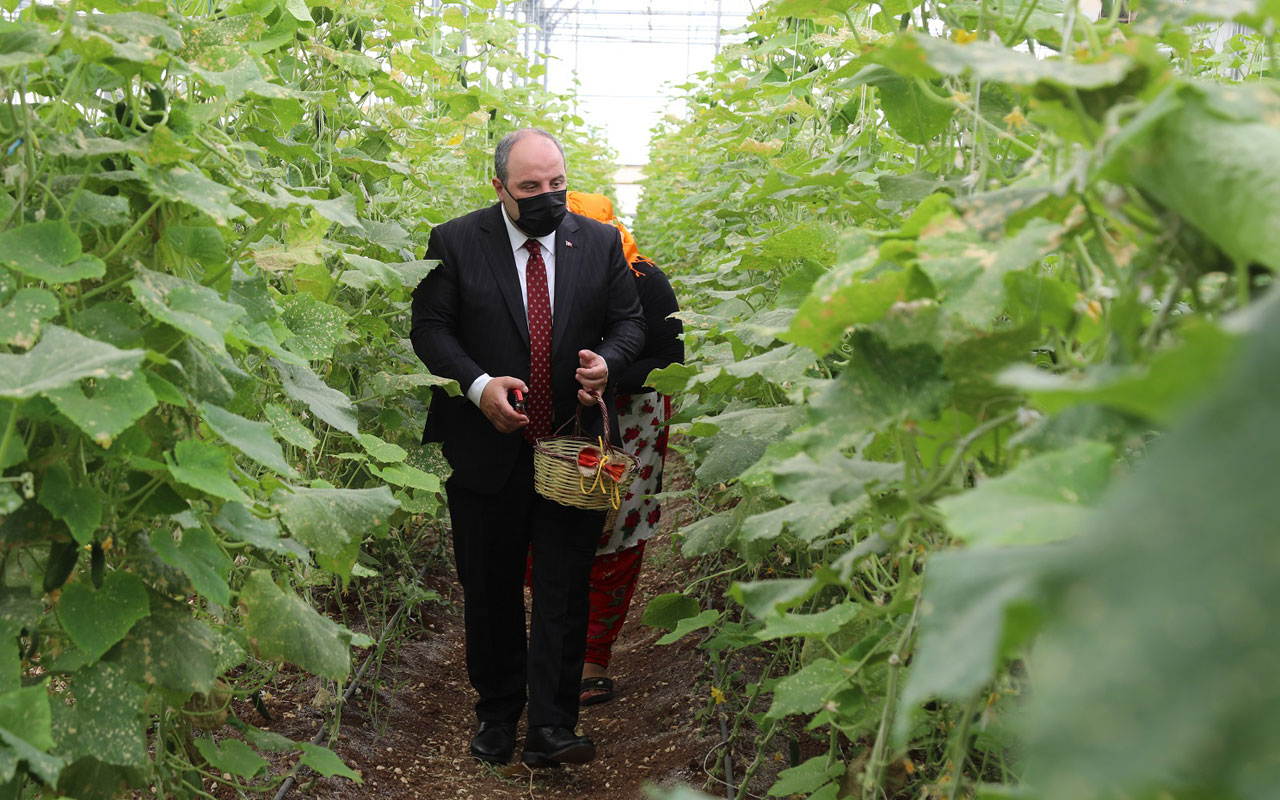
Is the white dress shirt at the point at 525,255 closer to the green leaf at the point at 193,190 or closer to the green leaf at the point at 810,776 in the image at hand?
the green leaf at the point at 810,776

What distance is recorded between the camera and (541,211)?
3.42m

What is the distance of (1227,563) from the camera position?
16.8 inches

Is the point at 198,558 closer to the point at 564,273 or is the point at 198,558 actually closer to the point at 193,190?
the point at 193,190

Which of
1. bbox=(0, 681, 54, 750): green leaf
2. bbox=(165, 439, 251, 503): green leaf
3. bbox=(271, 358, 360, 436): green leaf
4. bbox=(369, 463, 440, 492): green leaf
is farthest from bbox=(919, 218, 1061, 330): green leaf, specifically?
bbox=(369, 463, 440, 492): green leaf

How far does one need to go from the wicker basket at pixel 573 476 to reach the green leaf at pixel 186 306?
1.67 metres

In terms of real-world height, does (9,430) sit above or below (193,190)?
below

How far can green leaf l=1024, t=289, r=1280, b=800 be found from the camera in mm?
417

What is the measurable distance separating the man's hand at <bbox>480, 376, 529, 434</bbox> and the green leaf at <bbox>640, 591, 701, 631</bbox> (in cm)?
62

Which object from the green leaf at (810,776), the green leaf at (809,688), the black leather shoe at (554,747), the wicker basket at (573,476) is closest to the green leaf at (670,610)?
the wicker basket at (573,476)

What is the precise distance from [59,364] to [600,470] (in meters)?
2.03

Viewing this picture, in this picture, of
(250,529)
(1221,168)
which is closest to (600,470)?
(250,529)

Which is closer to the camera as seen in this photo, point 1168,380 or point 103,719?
point 1168,380

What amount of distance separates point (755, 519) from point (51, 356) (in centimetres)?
94

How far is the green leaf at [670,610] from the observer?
3.26m
